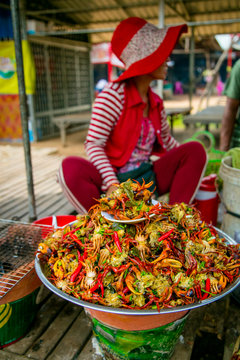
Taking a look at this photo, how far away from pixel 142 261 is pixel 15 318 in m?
0.76

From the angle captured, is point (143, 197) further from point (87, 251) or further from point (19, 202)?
point (19, 202)

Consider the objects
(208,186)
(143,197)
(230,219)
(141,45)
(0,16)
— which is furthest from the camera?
(0,16)

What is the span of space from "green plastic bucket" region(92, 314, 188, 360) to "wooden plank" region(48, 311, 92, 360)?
225 millimetres

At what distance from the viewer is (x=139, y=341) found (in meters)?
1.35

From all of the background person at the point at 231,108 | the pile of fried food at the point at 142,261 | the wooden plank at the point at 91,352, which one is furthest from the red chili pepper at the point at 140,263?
the background person at the point at 231,108

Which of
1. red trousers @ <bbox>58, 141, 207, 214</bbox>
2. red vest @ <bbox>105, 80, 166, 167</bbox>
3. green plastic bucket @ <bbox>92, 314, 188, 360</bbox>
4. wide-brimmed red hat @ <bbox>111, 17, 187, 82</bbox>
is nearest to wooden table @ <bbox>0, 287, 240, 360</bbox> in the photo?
green plastic bucket @ <bbox>92, 314, 188, 360</bbox>

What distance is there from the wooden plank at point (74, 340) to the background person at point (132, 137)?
843 mm

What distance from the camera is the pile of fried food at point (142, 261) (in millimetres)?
1259

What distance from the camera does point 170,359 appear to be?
156 centimetres

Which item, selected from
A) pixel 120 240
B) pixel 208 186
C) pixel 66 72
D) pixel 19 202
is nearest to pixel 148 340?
pixel 120 240

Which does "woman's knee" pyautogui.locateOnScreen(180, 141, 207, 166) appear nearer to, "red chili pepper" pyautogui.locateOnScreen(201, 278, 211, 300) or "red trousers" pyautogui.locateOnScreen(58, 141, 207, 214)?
"red trousers" pyautogui.locateOnScreen(58, 141, 207, 214)

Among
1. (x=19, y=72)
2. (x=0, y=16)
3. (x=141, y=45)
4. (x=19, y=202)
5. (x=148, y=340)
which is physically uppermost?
(x=0, y=16)

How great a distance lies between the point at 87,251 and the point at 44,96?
26.7ft

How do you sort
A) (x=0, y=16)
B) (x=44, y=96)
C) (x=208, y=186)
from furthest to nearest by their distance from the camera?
(x=44, y=96) → (x=0, y=16) → (x=208, y=186)
